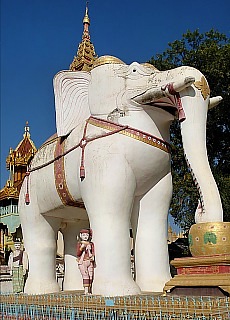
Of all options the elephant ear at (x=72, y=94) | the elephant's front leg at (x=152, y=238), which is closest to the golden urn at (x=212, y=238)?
the elephant's front leg at (x=152, y=238)

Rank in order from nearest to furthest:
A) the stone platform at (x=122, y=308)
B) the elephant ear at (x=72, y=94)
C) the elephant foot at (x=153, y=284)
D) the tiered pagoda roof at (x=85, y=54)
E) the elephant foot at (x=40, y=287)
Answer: the stone platform at (x=122, y=308), the elephant foot at (x=153, y=284), the elephant ear at (x=72, y=94), the elephant foot at (x=40, y=287), the tiered pagoda roof at (x=85, y=54)

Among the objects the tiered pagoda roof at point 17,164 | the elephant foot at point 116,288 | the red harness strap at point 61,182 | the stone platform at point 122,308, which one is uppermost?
the tiered pagoda roof at point 17,164

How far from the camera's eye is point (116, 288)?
5203 millimetres

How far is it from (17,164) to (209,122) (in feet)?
34.0

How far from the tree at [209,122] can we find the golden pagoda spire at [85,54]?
7.63 ft

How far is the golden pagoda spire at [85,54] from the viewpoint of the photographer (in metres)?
14.1

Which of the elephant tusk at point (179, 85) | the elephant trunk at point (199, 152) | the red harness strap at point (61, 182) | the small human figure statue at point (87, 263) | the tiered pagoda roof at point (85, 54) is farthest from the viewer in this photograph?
the tiered pagoda roof at point (85, 54)

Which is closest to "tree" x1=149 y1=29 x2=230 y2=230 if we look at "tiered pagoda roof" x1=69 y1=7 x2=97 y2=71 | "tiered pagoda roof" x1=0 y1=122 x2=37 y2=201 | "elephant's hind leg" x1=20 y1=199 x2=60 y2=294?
"tiered pagoda roof" x1=69 y1=7 x2=97 y2=71

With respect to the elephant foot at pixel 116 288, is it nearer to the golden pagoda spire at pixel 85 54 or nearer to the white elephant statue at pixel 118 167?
the white elephant statue at pixel 118 167

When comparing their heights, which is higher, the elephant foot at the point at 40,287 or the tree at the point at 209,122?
the tree at the point at 209,122

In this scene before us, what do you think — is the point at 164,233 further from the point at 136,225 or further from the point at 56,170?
the point at 56,170

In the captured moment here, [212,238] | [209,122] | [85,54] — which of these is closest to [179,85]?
[212,238]

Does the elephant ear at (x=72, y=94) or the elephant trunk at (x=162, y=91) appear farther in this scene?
the elephant ear at (x=72, y=94)

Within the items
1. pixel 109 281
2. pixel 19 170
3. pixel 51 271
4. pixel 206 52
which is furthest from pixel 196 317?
pixel 19 170
